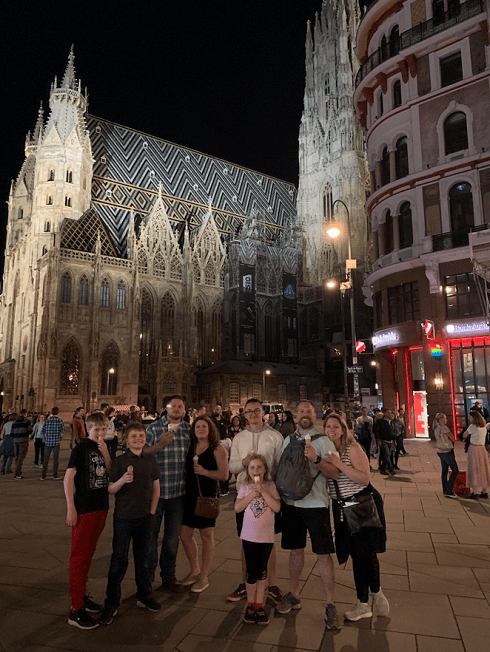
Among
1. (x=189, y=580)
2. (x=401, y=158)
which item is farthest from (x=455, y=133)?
(x=189, y=580)

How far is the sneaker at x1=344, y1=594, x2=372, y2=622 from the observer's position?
4348 mm

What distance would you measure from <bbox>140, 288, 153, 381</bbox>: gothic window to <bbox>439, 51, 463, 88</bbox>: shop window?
114ft

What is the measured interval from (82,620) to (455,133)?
2340cm

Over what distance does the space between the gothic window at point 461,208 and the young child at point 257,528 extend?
19169 millimetres

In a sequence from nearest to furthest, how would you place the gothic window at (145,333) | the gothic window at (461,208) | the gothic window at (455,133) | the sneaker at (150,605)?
1. the sneaker at (150,605)
2. the gothic window at (461,208)
3. the gothic window at (455,133)
4. the gothic window at (145,333)

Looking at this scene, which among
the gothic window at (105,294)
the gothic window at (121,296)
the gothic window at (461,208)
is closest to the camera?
the gothic window at (461,208)

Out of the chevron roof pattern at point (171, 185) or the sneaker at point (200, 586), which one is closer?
the sneaker at point (200, 586)

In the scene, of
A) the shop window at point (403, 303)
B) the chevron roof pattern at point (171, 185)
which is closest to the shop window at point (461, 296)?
the shop window at point (403, 303)

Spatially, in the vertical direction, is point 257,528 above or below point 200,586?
above

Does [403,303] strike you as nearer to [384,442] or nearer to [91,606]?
[384,442]

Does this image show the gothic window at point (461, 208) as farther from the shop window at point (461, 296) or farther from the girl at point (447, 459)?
the girl at point (447, 459)

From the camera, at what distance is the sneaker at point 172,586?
16.5 feet

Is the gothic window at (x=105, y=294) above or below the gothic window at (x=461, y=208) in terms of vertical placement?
above

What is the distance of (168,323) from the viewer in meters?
50.3
